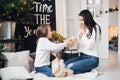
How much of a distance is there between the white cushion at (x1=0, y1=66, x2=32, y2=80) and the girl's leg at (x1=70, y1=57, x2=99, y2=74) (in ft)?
2.58

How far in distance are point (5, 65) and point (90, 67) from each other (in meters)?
1.40

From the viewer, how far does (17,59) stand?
4004 millimetres

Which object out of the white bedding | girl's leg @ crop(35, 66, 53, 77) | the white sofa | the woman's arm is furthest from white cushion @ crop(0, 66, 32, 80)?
the woman's arm

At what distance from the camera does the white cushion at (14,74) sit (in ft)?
11.4

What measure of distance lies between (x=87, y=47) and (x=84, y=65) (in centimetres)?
31

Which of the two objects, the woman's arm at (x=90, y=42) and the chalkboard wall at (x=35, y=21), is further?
the chalkboard wall at (x=35, y=21)

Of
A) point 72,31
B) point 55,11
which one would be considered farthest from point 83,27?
point 72,31

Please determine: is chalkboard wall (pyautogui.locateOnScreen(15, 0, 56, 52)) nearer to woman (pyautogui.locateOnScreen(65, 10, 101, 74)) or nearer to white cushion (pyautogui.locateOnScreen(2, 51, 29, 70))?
white cushion (pyautogui.locateOnScreen(2, 51, 29, 70))

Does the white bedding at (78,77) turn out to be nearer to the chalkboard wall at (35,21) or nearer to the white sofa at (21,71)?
the white sofa at (21,71)

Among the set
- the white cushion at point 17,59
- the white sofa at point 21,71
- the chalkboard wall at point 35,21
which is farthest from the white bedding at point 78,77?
the chalkboard wall at point 35,21

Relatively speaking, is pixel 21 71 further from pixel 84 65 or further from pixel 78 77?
pixel 84 65

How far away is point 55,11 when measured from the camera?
20.2ft

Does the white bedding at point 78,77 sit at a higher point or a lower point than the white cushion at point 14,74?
lower

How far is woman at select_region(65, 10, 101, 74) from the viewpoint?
3973 mm
